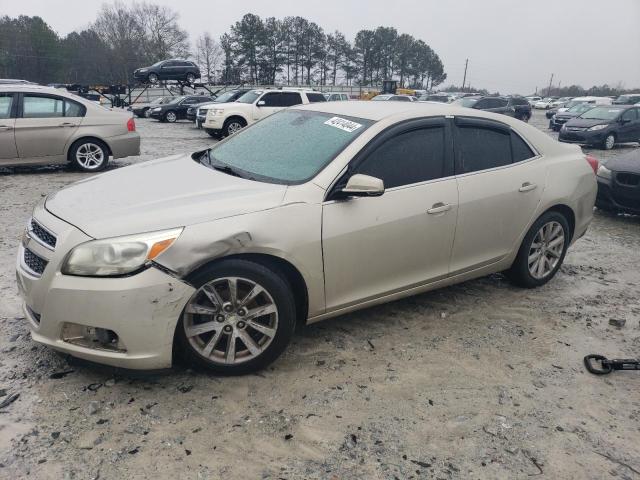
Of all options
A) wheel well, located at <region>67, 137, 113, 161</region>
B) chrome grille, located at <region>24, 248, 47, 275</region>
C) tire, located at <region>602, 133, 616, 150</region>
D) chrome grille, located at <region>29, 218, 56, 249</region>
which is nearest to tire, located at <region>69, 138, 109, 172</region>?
wheel well, located at <region>67, 137, 113, 161</region>

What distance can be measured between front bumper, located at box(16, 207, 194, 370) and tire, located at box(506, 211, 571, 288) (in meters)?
2.91

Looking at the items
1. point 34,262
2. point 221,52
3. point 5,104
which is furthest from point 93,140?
point 221,52

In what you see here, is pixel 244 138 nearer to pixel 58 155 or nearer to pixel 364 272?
pixel 364 272

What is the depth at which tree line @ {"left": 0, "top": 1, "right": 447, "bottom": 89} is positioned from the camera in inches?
2379

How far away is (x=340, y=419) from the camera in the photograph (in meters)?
2.65

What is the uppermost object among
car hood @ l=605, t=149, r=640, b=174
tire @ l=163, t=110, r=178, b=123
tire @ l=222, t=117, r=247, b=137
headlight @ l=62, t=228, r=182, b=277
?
headlight @ l=62, t=228, r=182, b=277

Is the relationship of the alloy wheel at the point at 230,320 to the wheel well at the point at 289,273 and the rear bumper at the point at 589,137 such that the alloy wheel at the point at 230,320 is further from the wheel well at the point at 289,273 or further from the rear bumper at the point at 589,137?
the rear bumper at the point at 589,137

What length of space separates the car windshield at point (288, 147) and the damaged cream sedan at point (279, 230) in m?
0.02

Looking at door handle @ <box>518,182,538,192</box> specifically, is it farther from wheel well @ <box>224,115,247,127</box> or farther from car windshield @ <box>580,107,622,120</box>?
car windshield @ <box>580,107,622,120</box>

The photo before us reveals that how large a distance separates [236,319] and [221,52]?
3229 inches

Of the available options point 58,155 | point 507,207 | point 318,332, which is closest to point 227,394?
point 318,332

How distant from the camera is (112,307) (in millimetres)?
2512

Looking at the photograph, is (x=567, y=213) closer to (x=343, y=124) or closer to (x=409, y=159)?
(x=409, y=159)

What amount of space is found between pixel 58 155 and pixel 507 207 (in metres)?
8.07
